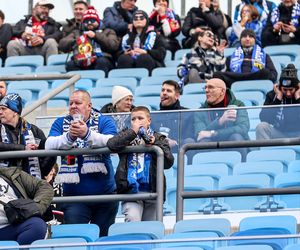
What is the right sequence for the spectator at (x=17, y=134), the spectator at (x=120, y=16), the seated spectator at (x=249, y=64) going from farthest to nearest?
the spectator at (x=120, y=16), the seated spectator at (x=249, y=64), the spectator at (x=17, y=134)

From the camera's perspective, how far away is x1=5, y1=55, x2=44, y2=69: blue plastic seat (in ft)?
79.8

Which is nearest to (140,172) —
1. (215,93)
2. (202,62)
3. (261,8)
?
(215,93)

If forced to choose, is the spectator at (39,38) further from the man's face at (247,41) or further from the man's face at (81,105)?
the man's face at (81,105)

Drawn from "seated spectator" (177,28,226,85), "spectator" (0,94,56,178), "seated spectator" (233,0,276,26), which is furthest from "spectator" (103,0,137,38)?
"spectator" (0,94,56,178)

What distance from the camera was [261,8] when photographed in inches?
943

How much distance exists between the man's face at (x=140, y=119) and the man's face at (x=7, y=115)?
1.11m

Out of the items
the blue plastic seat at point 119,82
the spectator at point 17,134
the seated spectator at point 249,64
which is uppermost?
the seated spectator at point 249,64

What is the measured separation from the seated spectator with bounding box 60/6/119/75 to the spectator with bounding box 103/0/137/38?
288 millimetres

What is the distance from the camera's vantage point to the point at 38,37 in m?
24.7

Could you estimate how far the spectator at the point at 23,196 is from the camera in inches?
607

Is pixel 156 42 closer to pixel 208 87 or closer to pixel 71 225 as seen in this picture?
pixel 208 87

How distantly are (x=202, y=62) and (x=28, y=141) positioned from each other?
5561mm

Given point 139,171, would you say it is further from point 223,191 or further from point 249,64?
point 249,64

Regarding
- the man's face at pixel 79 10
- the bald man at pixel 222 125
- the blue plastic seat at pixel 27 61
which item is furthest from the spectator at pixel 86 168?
the man's face at pixel 79 10
